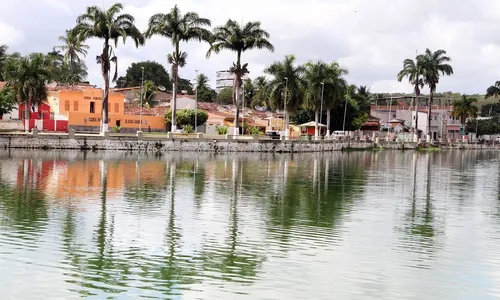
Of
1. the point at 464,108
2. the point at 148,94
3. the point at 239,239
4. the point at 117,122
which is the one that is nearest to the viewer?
the point at 239,239

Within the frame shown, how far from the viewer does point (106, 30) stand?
64812 mm

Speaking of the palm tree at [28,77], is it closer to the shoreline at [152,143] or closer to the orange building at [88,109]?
the shoreline at [152,143]

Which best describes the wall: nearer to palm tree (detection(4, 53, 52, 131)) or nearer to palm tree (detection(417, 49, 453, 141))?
palm tree (detection(4, 53, 52, 131))

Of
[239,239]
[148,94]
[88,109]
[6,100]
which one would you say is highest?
[148,94]

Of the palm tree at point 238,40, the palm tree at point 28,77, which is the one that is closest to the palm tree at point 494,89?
the palm tree at point 238,40

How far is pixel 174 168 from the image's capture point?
45812 mm

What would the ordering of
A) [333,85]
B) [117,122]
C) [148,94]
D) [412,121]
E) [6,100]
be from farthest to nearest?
[412,121] → [148,94] → [333,85] → [117,122] → [6,100]

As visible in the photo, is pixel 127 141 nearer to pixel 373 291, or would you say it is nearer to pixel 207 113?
pixel 207 113

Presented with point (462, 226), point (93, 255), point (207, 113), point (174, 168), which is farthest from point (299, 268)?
point (207, 113)

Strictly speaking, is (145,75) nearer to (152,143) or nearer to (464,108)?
(464,108)

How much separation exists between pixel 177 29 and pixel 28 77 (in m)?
16.9

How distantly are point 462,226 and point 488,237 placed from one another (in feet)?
7.55

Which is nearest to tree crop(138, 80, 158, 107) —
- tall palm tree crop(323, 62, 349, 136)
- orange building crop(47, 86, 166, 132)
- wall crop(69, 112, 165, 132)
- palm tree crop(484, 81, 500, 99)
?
wall crop(69, 112, 165, 132)

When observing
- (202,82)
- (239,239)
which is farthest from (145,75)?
(239,239)
